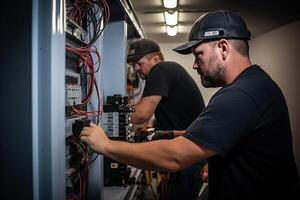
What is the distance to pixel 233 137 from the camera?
1.00 m

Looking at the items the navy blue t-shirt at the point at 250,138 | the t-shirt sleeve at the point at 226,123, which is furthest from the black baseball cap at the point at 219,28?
the t-shirt sleeve at the point at 226,123

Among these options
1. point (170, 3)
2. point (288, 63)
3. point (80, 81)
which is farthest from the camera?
point (288, 63)

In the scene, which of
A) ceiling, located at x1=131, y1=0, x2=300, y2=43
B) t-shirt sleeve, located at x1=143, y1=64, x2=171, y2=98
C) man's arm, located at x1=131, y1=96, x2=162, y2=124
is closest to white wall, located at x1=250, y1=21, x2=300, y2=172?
ceiling, located at x1=131, y1=0, x2=300, y2=43

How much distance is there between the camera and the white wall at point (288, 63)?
437 centimetres

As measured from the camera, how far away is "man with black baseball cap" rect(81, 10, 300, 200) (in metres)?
1.01

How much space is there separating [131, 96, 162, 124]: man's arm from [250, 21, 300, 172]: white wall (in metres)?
3.05

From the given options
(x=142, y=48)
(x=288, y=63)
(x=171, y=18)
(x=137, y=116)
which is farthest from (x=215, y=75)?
(x=288, y=63)

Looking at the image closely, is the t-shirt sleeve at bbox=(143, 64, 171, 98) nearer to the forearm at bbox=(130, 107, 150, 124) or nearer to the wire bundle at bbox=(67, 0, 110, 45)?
the forearm at bbox=(130, 107, 150, 124)

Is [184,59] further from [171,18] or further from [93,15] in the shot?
[93,15]

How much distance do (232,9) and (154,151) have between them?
10.2 ft

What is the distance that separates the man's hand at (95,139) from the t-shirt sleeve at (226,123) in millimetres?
344

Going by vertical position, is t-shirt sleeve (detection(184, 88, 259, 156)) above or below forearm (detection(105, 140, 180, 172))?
above

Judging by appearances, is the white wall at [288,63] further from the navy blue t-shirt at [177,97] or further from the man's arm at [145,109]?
the man's arm at [145,109]

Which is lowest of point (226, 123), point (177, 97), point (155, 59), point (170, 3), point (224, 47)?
point (226, 123)
